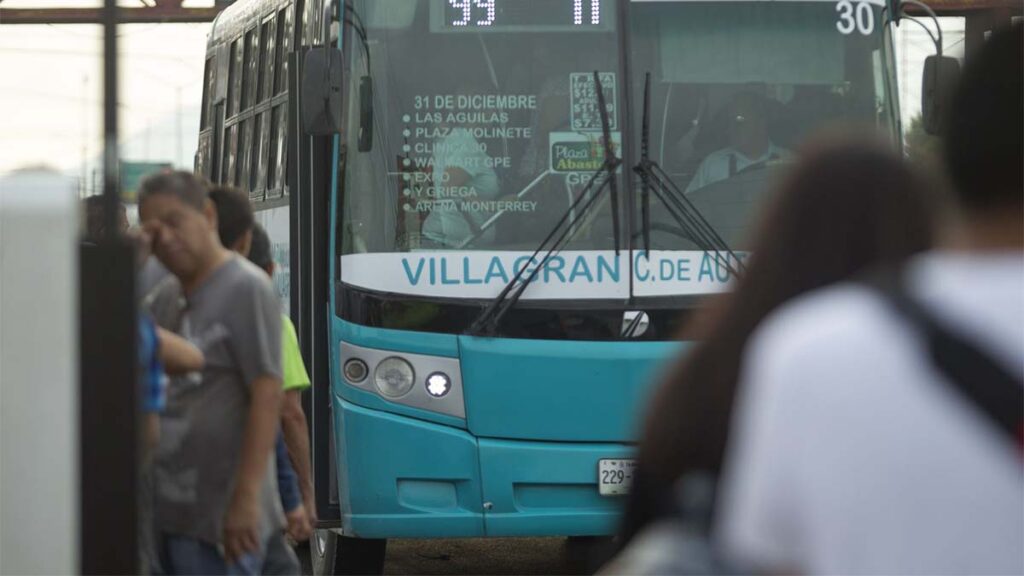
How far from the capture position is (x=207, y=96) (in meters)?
14.5

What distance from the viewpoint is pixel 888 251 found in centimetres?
247

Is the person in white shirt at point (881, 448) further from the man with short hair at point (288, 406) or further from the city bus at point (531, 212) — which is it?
the city bus at point (531, 212)

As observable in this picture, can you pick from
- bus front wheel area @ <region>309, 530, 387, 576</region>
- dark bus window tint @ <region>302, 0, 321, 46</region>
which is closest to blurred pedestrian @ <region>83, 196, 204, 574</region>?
bus front wheel area @ <region>309, 530, 387, 576</region>

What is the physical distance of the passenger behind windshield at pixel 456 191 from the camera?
8469mm

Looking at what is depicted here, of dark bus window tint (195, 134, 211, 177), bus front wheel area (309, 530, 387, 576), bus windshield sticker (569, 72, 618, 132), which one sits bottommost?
bus front wheel area (309, 530, 387, 576)

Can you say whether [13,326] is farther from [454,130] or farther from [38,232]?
[454,130]

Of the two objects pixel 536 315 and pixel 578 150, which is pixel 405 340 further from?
pixel 578 150

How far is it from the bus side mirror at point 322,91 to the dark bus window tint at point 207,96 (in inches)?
230

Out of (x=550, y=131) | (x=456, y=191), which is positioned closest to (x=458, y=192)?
(x=456, y=191)

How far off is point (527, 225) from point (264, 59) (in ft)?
11.4

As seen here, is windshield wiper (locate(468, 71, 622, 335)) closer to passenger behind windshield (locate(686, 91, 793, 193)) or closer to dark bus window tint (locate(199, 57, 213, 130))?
passenger behind windshield (locate(686, 91, 793, 193))

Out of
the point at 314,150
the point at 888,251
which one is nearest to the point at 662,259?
the point at 314,150

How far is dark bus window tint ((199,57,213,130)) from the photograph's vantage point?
14195mm

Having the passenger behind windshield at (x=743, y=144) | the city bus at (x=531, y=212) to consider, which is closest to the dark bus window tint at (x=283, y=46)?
the city bus at (x=531, y=212)
